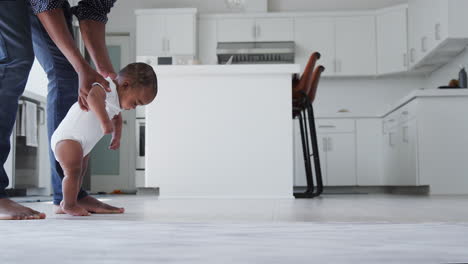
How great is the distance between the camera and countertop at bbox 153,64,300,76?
393 cm

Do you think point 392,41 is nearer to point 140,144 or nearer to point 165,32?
point 165,32

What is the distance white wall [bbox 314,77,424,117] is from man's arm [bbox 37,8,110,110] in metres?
5.90

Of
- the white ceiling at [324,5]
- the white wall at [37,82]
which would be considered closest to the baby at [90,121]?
the white wall at [37,82]

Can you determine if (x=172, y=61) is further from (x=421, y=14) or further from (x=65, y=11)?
(x=65, y=11)

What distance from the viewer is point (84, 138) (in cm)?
190

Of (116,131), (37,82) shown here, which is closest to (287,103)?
(116,131)

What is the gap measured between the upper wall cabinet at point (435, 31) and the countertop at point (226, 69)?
7.67ft

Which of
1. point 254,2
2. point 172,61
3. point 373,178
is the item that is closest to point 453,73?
point 373,178

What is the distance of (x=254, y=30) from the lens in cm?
747

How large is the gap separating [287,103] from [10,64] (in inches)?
96.4

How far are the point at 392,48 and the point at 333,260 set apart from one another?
22.3 ft

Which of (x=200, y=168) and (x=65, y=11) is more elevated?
(x=65, y=11)

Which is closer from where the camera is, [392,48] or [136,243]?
[136,243]

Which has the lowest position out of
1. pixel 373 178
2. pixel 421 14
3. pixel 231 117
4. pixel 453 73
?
pixel 373 178
